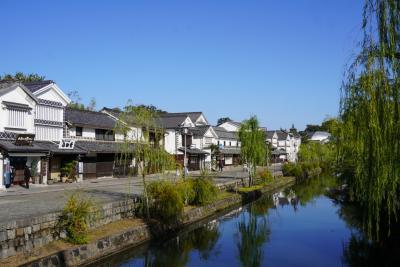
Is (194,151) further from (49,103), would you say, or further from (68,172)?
(49,103)

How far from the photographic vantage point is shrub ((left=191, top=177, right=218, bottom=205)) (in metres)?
22.3

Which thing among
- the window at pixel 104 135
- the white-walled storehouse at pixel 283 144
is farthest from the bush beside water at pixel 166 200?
the white-walled storehouse at pixel 283 144

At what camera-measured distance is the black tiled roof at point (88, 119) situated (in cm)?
3303

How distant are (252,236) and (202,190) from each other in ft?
13.0

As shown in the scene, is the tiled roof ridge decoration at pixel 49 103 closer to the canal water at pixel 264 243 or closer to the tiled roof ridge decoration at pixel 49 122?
the tiled roof ridge decoration at pixel 49 122

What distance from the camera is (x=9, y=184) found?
78.4 feet

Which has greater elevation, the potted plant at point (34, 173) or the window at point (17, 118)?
the window at point (17, 118)

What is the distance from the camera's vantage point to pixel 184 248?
55.5ft

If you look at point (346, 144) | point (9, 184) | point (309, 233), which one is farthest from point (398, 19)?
point (9, 184)

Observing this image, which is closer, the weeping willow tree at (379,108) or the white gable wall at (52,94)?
the weeping willow tree at (379,108)

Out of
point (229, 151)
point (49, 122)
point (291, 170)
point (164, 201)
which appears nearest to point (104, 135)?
point (49, 122)

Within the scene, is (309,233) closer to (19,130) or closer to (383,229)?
(383,229)

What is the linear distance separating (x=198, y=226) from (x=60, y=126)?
15.4 meters

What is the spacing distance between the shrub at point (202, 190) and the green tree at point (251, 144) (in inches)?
436
